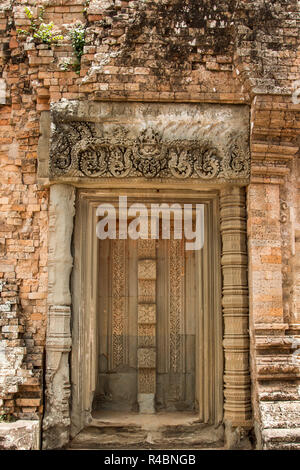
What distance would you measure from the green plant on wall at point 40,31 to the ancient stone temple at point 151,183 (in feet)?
0.06

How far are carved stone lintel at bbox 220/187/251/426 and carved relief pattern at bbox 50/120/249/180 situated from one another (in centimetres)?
35

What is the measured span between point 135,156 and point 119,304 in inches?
78.6

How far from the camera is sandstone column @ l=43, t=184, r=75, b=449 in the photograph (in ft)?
18.5

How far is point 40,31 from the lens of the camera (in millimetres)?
6039

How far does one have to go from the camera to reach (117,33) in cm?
586

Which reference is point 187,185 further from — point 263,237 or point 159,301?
point 159,301

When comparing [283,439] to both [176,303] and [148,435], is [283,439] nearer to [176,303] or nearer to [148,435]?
Result: [148,435]

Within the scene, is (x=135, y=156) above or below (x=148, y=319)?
above

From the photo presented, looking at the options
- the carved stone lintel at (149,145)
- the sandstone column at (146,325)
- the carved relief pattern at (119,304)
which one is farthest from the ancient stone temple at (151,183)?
the carved relief pattern at (119,304)

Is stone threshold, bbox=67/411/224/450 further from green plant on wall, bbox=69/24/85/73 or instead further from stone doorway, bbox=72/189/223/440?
green plant on wall, bbox=69/24/85/73

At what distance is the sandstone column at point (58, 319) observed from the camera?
5629 mm

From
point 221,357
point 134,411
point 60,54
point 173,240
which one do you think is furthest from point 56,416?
point 60,54

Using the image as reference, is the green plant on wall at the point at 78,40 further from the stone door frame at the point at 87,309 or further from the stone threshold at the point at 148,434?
the stone threshold at the point at 148,434

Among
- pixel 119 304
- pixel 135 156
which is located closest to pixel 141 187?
pixel 135 156
